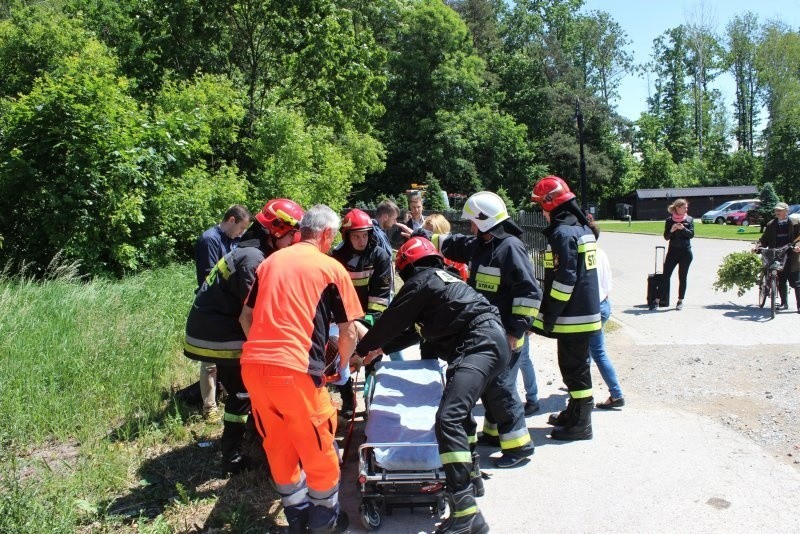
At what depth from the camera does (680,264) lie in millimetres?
10672

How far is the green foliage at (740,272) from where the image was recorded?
1078cm

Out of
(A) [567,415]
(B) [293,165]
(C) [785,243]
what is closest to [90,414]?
(A) [567,415]

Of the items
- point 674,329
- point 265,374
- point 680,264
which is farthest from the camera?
point 680,264

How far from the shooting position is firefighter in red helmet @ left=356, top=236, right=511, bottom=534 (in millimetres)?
3756

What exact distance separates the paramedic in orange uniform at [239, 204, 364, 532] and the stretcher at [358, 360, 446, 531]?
286mm

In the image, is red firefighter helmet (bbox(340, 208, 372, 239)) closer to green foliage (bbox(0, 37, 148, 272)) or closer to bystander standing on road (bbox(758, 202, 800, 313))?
green foliage (bbox(0, 37, 148, 272))

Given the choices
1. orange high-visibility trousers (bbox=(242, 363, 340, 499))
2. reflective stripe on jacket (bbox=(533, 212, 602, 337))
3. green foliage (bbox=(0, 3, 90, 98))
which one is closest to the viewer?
orange high-visibility trousers (bbox=(242, 363, 340, 499))

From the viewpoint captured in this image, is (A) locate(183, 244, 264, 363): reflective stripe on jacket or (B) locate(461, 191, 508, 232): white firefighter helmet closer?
(A) locate(183, 244, 264, 363): reflective stripe on jacket

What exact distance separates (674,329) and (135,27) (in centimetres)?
1769

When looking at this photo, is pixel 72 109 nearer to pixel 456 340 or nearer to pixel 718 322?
pixel 456 340

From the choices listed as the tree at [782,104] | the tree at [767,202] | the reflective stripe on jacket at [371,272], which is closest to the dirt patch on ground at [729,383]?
the reflective stripe on jacket at [371,272]

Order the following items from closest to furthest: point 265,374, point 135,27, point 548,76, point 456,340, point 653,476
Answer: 1. point 265,374
2. point 456,340
3. point 653,476
4. point 135,27
5. point 548,76

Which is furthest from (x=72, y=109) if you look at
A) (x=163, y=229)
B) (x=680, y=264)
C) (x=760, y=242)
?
(x=760, y=242)

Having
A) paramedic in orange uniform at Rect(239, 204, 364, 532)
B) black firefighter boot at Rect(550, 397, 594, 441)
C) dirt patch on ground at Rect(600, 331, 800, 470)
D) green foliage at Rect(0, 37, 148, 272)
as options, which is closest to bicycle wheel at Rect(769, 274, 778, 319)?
dirt patch on ground at Rect(600, 331, 800, 470)
